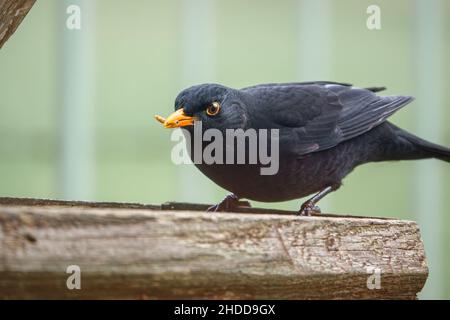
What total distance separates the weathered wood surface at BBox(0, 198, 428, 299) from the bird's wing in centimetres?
164

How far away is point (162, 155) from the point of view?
707 cm

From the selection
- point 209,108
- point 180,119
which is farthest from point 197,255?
point 209,108

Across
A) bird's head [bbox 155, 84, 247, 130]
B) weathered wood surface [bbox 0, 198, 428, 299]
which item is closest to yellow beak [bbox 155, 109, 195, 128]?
bird's head [bbox 155, 84, 247, 130]

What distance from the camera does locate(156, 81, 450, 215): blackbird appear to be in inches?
142

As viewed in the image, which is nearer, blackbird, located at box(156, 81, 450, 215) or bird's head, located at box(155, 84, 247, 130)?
bird's head, located at box(155, 84, 247, 130)

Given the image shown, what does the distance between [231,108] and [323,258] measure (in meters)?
1.68

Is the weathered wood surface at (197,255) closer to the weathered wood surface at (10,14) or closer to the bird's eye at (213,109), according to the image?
the weathered wood surface at (10,14)

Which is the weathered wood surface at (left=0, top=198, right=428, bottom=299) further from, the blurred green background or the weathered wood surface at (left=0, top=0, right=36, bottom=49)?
the blurred green background

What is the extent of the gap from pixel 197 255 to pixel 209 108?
5.73ft

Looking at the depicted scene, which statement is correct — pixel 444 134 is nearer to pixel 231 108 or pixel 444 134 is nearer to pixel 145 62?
pixel 145 62

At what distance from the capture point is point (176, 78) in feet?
23.8

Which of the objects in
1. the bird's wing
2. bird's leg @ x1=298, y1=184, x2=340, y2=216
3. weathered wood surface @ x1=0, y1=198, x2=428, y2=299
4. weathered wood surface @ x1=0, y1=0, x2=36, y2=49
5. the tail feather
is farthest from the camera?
the tail feather

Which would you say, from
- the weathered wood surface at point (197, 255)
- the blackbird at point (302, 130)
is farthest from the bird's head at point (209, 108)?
the weathered wood surface at point (197, 255)
